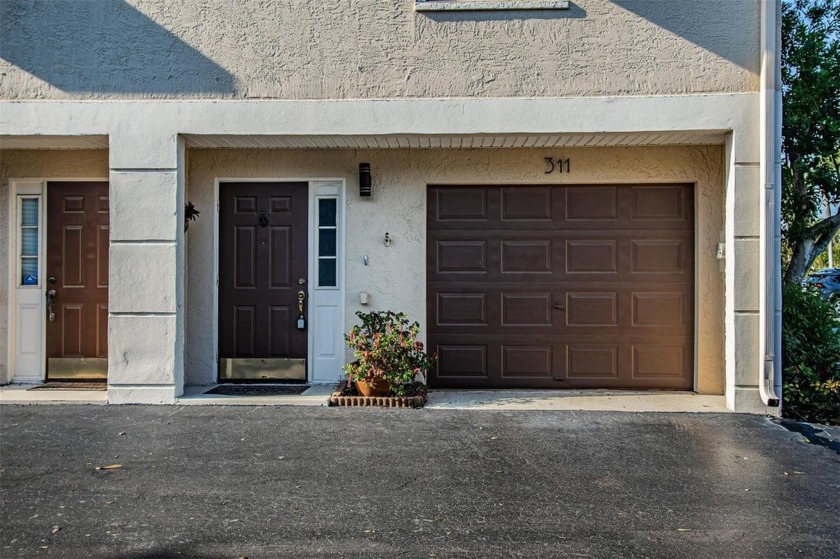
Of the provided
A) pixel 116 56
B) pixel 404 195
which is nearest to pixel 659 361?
pixel 404 195

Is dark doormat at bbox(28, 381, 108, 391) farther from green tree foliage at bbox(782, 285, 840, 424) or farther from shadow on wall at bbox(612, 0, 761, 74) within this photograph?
green tree foliage at bbox(782, 285, 840, 424)

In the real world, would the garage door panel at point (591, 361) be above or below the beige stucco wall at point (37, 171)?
below

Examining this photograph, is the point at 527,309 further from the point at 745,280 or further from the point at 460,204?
the point at 745,280

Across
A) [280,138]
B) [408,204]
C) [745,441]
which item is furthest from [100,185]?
[745,441]

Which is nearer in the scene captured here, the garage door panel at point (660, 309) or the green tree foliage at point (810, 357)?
the green tree foliage at point (810, 357)

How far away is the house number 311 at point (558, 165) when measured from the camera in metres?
7.02

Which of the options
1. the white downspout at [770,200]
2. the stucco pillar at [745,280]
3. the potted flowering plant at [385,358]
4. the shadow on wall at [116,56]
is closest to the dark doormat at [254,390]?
the potted flowering plant at [385,358]

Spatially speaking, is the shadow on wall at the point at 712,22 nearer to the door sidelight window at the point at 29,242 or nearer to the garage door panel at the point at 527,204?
Answer: the garage door panel at the point at 527,204

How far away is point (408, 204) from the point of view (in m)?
7.09

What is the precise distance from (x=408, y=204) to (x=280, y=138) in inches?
61.7

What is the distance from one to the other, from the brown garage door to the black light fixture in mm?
754

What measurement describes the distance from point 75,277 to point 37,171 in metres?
1.27

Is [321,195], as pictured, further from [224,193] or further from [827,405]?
[827,405]

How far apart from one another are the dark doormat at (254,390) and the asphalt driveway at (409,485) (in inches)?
23.5
